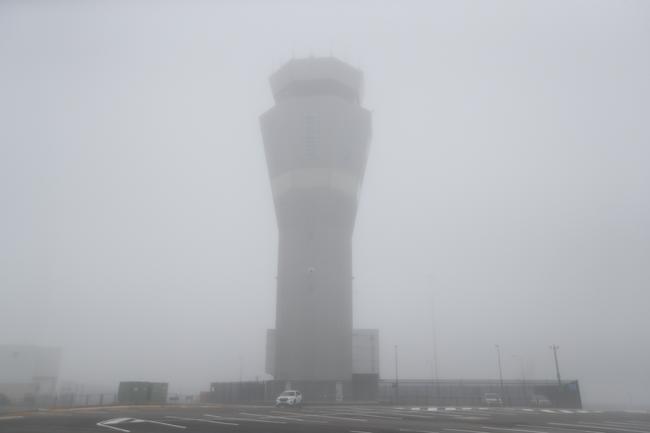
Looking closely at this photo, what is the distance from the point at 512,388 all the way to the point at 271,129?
148ft

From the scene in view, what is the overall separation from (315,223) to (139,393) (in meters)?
25.2

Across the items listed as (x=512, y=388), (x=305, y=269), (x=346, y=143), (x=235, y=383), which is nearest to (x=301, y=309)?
(x=305, y=269)

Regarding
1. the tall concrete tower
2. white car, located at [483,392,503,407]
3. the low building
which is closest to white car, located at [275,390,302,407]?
the tall concrete tower

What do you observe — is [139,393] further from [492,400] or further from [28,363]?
[28,363]

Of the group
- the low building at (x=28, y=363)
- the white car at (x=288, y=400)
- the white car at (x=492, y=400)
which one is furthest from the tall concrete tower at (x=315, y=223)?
the low building at (x=28, y=363)

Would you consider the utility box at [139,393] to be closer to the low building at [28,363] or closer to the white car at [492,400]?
the white car at [492,400]

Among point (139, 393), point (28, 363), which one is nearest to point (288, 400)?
point (139, 393)

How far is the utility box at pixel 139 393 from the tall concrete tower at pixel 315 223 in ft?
47.0

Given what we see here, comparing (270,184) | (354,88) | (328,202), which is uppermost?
(354,88)

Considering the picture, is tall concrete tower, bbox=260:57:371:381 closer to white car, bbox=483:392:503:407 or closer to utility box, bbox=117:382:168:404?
utility box, bbox=117:382:168:404

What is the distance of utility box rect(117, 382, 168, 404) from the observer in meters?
41.8

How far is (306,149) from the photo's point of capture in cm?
5694

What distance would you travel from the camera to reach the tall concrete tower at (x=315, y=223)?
5325cm

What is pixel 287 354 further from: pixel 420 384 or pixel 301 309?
pixel 420 384
